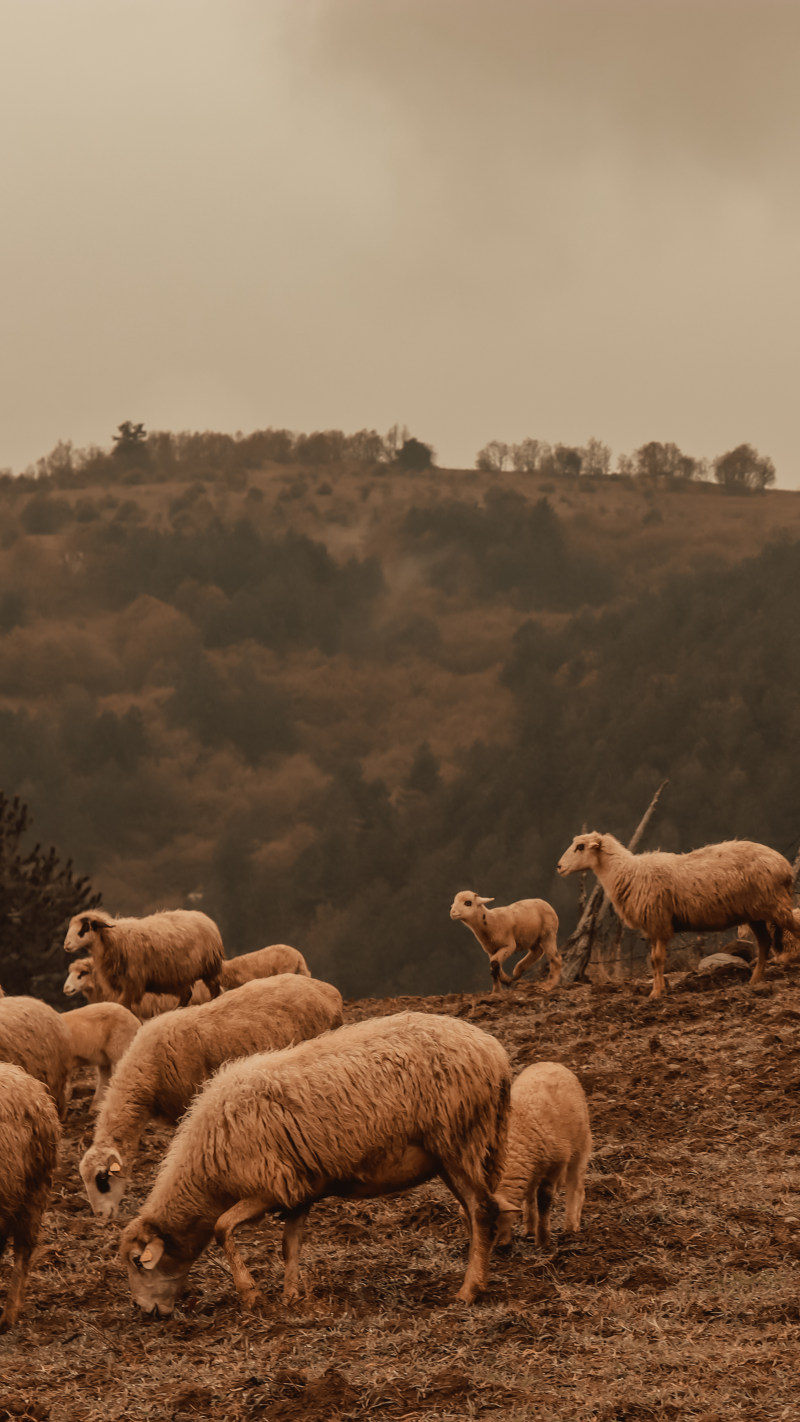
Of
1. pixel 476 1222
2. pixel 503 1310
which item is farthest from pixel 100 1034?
pixel 503 1310

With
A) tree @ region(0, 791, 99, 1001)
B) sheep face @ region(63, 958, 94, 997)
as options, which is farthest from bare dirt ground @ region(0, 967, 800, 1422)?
tree @ region(0, 791, 99, 1001)

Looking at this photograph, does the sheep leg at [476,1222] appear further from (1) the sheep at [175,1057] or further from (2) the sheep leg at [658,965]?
(2) the sheep leg at [658,965]

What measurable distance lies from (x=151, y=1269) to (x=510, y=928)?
12169 mm

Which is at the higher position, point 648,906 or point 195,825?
point 648,906

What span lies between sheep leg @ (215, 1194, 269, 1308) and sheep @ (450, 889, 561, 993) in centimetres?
1122

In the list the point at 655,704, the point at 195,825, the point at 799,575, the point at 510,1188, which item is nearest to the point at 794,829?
the point at 655,704

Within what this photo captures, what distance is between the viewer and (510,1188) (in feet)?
26.6

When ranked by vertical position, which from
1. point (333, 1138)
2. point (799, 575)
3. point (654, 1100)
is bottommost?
point (654, 1100)

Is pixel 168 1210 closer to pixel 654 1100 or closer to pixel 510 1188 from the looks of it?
pixel 510 1188

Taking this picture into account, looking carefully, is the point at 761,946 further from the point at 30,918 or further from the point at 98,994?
the point at 30,918

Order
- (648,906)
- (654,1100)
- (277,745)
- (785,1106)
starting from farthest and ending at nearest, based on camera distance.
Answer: (277,745), (648,906), (654,1100), (785,1106)

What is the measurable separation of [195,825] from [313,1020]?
54.8 metres

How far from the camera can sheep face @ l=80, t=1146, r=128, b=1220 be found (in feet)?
30.7

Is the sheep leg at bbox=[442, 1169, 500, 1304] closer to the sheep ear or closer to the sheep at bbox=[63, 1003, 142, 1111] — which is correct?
the sheep ear
